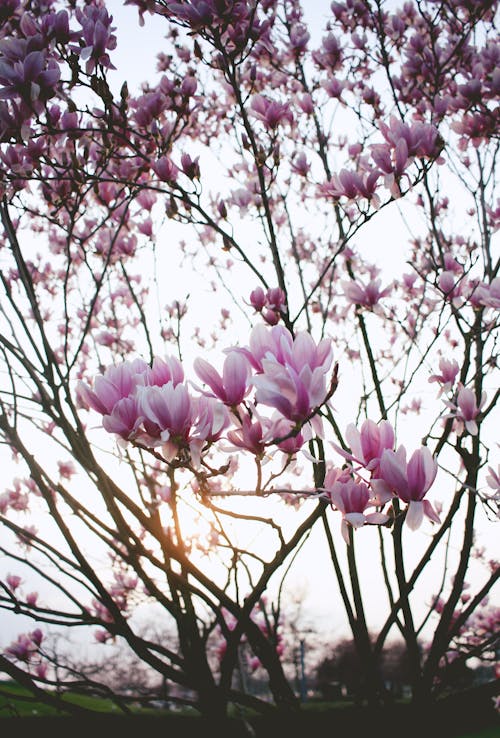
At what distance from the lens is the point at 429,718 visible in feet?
5.23

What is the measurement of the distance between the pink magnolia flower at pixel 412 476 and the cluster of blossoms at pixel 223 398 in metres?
0.15

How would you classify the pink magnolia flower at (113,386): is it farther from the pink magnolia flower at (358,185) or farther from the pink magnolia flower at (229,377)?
the pink magnolia flower at (358,185)

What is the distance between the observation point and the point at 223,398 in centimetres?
101

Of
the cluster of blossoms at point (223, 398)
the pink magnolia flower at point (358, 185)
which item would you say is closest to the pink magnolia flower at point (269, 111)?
the pink magnolia flower at point (358, 185)

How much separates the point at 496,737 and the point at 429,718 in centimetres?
1106

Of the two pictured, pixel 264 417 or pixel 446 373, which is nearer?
pixel 264 417

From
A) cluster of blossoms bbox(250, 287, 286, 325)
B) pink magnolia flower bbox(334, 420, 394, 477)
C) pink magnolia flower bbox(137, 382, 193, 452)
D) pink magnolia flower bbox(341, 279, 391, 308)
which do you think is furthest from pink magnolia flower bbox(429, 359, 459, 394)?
pink magnolia flower bbox(137, 382, 193, 452)

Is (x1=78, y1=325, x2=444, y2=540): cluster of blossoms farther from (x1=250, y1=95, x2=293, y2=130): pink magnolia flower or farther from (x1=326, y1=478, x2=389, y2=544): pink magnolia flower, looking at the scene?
(x1=250, y1=95, x2=293, y2=130): pink magnolia flower

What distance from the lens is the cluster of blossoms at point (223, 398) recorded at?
36.0 inches

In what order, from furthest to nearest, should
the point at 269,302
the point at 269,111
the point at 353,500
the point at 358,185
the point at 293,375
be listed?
1. the point at 269,111
2. the point at 269,302
3. the point at 358,185
4. the point at 353,500
5. the point at 293,375

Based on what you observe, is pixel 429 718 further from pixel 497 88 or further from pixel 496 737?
pixel 496 737

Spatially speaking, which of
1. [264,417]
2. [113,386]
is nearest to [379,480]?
[264,417]

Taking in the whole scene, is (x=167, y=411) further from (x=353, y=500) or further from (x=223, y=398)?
(x=353, y=500)

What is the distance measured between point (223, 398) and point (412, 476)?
363mm
